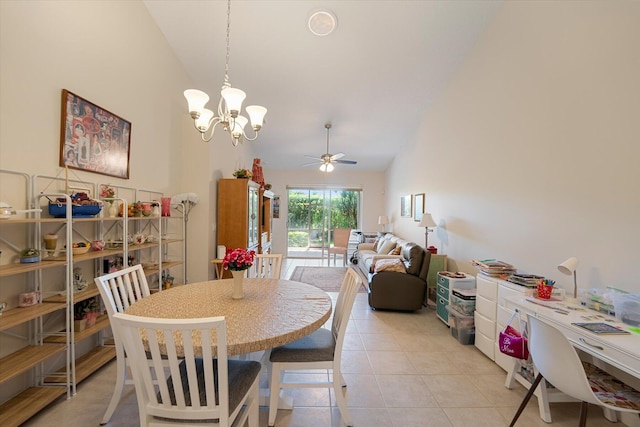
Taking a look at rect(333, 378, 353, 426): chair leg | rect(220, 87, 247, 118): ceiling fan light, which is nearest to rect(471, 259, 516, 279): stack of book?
rect(333, 378, 353, 426): chair leg

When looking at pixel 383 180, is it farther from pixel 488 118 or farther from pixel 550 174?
pixel 550 174

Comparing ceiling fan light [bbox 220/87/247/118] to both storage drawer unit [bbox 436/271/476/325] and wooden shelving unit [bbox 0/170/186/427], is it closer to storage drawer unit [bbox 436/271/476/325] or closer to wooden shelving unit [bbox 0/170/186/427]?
wooden shelving unit [bbox 0/170/186/427]

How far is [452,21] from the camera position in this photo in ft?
10.0

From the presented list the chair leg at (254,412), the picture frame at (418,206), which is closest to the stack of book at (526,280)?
the chair leg at (254,412)

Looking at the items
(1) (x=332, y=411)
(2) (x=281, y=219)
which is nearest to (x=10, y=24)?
(1) (x=332, y=411)

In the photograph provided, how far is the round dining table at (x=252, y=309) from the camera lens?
129cm

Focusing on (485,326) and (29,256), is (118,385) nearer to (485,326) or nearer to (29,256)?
(29,256)

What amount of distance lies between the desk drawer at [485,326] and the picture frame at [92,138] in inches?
149

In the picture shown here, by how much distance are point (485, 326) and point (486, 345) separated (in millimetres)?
171

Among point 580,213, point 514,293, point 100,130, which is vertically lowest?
point 514,293

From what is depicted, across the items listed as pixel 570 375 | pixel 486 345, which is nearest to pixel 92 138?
pixel 570 375

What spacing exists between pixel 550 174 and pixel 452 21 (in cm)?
201

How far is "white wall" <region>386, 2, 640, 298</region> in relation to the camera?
1.79 meters

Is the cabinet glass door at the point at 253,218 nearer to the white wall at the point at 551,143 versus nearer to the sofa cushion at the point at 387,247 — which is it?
the sofa cushion at the point at 387,247
